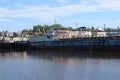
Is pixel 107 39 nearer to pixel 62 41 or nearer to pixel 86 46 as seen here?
pixel 86 46

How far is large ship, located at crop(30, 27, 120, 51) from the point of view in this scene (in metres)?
67.8

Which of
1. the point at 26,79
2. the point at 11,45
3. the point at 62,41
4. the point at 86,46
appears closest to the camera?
the point at 26,79

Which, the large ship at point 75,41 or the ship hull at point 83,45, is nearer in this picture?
the ship hull at point 83,45

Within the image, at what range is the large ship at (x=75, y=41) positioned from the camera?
67.8 metres

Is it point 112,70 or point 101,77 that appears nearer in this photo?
point 101,77

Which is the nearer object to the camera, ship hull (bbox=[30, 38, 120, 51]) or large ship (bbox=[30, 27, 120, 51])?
ship hull (bbox=[30, 38, 120, 51])

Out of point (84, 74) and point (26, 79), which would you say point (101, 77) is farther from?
point (26, 79)

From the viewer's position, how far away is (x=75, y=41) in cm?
7700

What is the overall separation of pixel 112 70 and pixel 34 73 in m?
7.99

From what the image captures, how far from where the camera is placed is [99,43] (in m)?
70.5

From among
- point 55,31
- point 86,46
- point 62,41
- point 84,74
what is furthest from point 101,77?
point 55,31

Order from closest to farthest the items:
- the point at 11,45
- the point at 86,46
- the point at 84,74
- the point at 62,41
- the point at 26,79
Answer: the point at 26,79 < the point at 84,74 < the point at 86,46 < the point at 62,41 < the point at 11,45

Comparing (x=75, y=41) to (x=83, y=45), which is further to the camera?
(x=75, y=41)

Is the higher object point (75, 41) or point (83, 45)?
point (75, 41)
